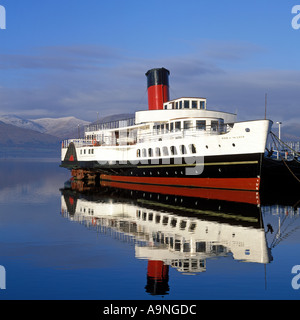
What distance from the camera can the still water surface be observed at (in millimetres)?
11406

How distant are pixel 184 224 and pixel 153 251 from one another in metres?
5.84

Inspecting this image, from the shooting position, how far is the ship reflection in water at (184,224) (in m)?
14.4

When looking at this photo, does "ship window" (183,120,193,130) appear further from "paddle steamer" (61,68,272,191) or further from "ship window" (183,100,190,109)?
"ship window" (183,100,190,109)

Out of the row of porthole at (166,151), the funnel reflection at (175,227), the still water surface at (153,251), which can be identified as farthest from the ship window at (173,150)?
the still water surface at (153,251)

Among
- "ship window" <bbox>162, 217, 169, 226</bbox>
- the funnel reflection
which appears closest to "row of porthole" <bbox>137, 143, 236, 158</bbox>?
the funnel reflection

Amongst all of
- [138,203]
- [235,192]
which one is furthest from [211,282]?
[235,192]

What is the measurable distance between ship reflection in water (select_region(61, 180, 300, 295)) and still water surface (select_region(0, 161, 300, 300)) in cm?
5

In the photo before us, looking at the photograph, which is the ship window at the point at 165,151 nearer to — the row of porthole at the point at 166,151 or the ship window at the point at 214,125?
the row of porthole at the point at 166,151

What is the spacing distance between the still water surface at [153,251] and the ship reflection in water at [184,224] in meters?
0.05

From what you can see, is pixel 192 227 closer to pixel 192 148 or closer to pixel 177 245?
pixel 177 245

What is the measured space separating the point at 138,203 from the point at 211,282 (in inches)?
734

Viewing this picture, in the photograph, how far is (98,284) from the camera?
11844mm

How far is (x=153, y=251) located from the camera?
50.9ft

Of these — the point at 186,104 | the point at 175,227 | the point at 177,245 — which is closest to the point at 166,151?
the point at 186,104
